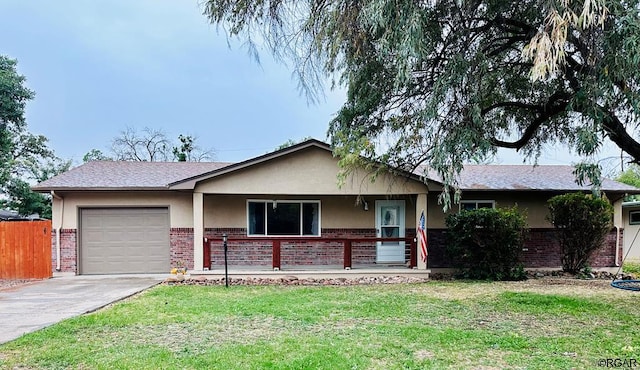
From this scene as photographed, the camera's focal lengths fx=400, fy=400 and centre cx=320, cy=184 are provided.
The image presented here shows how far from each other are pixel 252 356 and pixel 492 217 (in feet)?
27.4

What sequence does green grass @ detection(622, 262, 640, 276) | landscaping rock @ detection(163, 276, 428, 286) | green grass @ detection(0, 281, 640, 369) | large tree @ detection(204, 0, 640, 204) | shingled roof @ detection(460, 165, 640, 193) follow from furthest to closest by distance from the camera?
green grass @ detection(622, 262, 640, 276)
shingled roof @ detection(460, 165, 640, 193)
landscaping rock @ detection(163, 276, 428, 286)
large tree @ detection(204, 0, 640, 204)
green grass @ detection(0, 281, 640, 369)

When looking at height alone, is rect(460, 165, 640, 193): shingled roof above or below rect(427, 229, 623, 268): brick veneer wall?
above

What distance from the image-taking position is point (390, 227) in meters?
13.1

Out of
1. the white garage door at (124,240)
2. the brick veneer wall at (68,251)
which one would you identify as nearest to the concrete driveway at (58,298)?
the brick veneer wall at (68,251)

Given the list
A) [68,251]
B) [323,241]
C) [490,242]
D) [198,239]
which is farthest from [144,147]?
[490,242]

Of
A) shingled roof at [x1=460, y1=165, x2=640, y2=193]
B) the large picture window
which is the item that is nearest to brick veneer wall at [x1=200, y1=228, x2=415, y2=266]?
the large picture window

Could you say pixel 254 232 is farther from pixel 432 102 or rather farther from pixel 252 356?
pixel 252 356

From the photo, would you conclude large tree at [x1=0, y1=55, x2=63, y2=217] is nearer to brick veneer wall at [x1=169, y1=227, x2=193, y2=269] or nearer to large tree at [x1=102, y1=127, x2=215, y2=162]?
large tree at [x1=102, y1=127, x2=215, y2=162]

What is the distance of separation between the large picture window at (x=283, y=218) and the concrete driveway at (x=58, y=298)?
3211 millimetres

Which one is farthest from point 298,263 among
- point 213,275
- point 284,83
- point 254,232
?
point 284,83

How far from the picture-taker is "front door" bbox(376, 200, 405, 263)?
13.0 m

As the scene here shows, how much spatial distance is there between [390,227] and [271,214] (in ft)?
12.8

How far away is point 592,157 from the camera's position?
7.12 meters

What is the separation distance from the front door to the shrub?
179 inches
